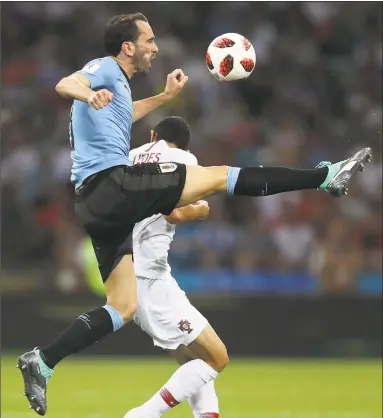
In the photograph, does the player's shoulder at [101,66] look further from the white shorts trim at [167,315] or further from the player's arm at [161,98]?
the white shorts trim at [167,315]

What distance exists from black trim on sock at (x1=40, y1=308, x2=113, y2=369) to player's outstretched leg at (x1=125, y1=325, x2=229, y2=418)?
0.64 meters

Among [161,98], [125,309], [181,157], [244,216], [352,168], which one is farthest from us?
[244,216]

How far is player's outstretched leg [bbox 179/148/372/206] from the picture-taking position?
6.46 m

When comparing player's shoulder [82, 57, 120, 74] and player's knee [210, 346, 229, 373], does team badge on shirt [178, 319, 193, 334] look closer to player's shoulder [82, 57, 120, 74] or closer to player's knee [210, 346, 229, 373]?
player's knee [210, 346, 229, 373]

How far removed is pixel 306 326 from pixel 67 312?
268 cm

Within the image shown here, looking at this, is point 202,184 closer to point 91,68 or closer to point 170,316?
point 91,68

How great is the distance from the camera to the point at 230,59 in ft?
23.7

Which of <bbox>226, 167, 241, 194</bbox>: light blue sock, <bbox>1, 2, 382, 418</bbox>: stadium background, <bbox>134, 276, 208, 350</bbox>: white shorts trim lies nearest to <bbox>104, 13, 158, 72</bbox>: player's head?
<bbox>226, 167, 241, 194</bbox>: light blue sock

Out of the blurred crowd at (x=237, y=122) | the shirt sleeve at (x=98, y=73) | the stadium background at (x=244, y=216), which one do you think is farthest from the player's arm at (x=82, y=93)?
the blurred crowd at (x=237, y=122)

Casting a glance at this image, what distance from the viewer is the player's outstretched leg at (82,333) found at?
6586 millimetres

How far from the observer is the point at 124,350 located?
43.6 feet

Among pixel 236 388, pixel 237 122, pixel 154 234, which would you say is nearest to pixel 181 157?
pixel 154 234

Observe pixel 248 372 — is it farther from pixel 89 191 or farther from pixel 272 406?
pixel 89 191

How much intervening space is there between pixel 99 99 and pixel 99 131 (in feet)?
2.05
